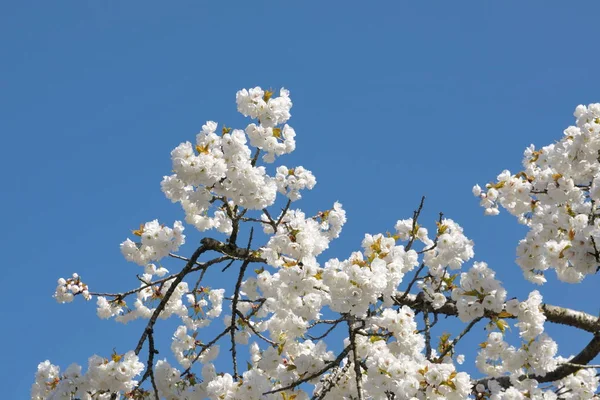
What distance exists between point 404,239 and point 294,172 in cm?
145

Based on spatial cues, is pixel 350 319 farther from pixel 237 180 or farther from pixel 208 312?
pixel 208 312

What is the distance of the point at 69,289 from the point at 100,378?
174 cm

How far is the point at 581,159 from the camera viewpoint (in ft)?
20.2

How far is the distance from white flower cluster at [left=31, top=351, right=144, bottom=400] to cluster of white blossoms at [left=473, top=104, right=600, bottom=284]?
4.01 metres

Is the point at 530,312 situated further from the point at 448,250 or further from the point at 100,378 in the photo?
the point at 100,378

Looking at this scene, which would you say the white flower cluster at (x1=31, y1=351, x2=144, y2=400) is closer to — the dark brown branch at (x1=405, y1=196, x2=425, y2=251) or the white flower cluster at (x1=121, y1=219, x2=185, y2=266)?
the white flower cluster at (x1=121, y1=219, x2=185, y2=266)

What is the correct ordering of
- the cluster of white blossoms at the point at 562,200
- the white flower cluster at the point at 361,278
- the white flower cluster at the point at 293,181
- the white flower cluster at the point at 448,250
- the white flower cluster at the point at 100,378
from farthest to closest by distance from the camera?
the white flower cluster at the point at 293,181 < the white flower cluster at the point at 448,250 < the white flower cluster at the point at 100,378 < the cluster of white blossoms at the point at 562,200 < the white flower cluster at the point at 361,278

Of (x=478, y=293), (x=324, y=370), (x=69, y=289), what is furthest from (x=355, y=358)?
(x=69, y=289)

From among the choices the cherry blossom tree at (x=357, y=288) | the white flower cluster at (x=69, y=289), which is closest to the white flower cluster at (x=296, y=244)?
the cherry blossom tree at (x=357, y=288)

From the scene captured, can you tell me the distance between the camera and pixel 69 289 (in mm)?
7027

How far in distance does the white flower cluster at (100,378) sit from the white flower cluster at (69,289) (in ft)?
3.93

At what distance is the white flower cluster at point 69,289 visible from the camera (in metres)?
6.98

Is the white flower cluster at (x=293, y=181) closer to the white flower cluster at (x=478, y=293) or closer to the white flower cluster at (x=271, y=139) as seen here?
the white flower cluster at (x=271, y=139)

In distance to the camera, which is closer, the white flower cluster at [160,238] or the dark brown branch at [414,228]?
the dark brown branch at [414,228]
